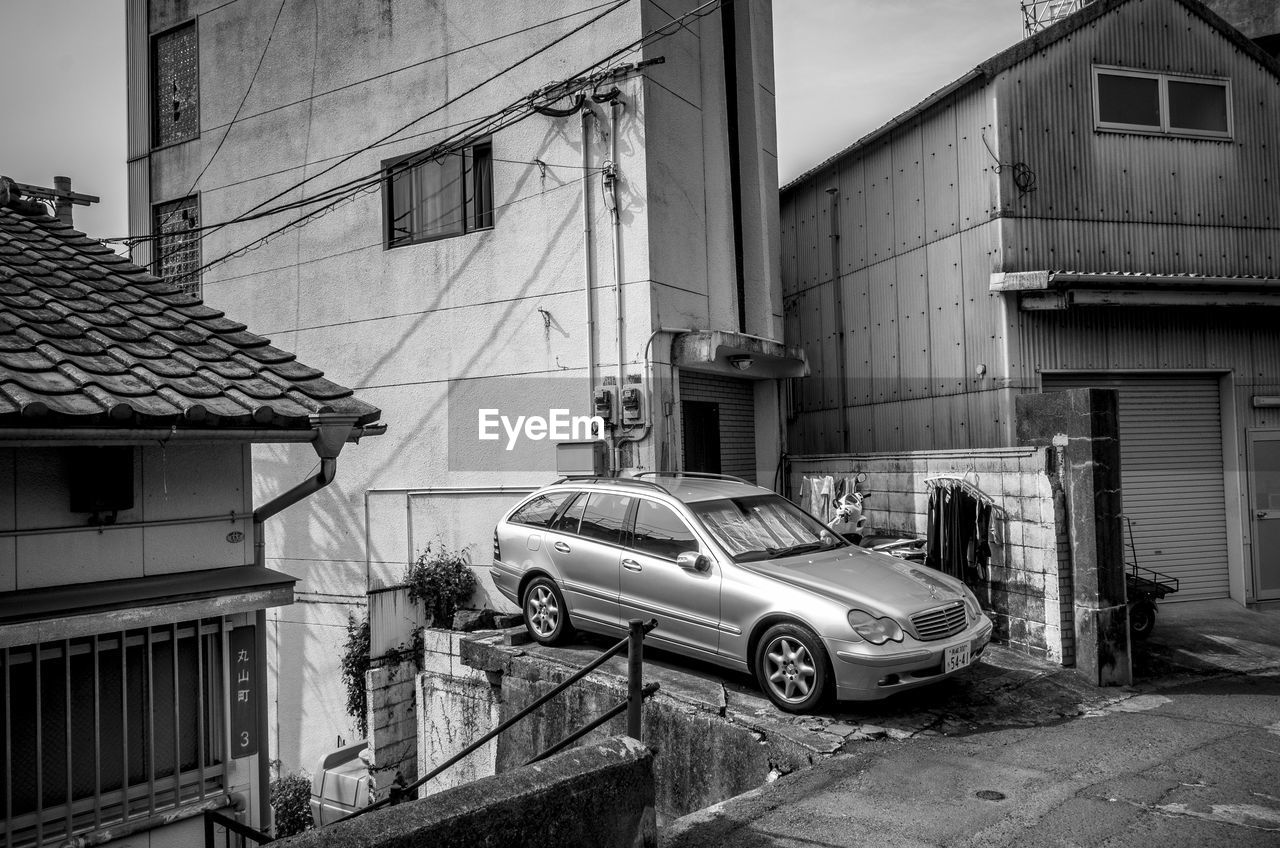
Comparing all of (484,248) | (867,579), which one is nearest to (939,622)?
(867,579)

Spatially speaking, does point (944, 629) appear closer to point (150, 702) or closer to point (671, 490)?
point (671, 490)

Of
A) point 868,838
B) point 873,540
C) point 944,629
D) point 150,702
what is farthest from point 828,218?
point 150,702

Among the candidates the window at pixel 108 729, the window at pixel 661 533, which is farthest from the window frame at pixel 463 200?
the window at pixel 108 729

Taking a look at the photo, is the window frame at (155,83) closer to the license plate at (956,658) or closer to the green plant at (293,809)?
the green plant at (293,809)

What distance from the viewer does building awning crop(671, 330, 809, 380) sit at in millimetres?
10939

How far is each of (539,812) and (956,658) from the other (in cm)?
409

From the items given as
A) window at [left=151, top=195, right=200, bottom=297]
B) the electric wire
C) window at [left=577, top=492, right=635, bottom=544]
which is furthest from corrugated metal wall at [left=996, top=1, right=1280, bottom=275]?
window at [left=151, top=195, right=200, bottom=297]

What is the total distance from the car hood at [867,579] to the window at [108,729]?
408cm

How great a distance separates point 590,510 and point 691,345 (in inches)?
122

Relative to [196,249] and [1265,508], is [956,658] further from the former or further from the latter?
[196,249]

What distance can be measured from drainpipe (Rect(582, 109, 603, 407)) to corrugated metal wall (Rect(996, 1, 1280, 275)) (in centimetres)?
506

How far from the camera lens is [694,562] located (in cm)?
753

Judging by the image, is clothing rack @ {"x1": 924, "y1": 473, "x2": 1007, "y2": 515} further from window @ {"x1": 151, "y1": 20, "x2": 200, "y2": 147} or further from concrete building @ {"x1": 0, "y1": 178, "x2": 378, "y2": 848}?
window @ {"x1": 151, "y1": 20, "x2": 200, "y2": 147}

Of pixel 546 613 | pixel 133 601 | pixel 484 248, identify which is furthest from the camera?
pixel 484 248
